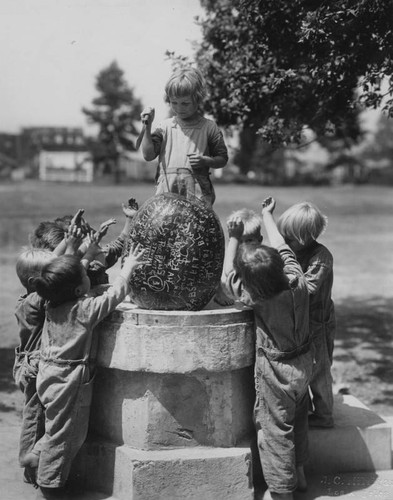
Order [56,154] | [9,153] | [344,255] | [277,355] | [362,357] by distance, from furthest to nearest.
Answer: [9,153]
[56,154]
[344,255]
[362,357]
[277,355]

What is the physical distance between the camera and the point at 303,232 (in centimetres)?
481

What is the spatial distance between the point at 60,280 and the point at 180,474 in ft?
4.54

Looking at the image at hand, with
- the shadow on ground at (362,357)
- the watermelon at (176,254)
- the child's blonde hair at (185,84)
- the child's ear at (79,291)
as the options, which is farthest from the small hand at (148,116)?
the shadow on ground at (362,357)

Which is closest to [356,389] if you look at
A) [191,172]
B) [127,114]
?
[191,172]

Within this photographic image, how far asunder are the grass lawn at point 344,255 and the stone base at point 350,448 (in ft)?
4.90

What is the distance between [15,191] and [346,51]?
33.2 meters

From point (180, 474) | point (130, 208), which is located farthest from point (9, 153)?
point (180, 474)

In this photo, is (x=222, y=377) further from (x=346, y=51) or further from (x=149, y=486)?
(x=346, y=51)

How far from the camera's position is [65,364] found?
170 inches

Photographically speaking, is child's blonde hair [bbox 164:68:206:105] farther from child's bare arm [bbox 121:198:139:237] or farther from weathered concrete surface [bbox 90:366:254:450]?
weathered concrete surface [bbox 90:366:254:450]

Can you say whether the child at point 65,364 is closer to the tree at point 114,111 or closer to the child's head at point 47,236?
the child's head at point 47,236

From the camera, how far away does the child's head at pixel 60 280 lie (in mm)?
4234

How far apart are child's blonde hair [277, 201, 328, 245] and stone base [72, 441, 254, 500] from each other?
1.44 meters

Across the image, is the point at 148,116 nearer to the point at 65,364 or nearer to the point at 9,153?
the point at 65,364
